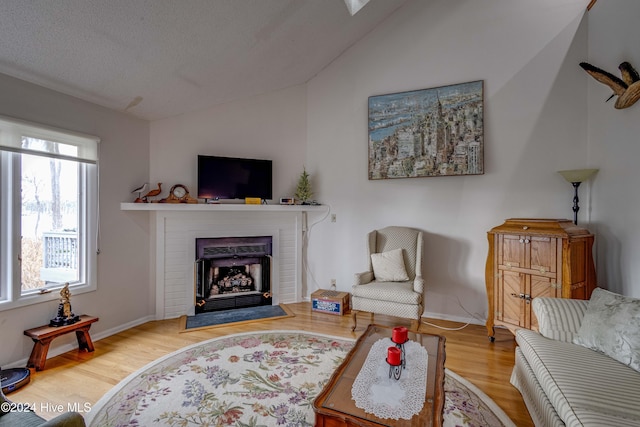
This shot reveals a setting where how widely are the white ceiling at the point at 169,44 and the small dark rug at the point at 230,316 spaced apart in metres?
2.50

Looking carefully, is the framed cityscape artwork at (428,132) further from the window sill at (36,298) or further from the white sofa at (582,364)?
the window sill at (36,298)

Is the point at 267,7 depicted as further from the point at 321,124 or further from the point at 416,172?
the point at 416,172

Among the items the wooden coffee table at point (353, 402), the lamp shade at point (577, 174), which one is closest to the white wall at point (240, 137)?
the wooden coffee table at point (353, 402)

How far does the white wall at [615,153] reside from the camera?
92.4 inches

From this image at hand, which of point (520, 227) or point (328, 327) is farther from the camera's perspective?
point (328, 327)

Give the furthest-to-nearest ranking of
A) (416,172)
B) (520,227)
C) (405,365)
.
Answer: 1. (416,172)
2. (520,227)
3. (405,365)

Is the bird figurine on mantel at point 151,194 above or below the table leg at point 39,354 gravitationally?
above

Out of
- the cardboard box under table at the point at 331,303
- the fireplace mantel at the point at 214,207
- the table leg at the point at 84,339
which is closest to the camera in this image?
the table leg at the point at 84,339

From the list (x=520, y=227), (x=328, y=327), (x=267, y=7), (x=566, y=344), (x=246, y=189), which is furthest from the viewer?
(x=246, y=189)

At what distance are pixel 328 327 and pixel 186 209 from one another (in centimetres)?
218

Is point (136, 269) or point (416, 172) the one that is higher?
point (416, 172)

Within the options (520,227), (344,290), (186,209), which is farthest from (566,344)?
(186,209)

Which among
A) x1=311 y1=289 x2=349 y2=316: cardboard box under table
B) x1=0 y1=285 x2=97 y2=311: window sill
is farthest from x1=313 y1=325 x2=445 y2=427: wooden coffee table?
x1=0 y1=285 x2=97 y2=311: window sill

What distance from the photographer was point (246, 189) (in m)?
3.84
